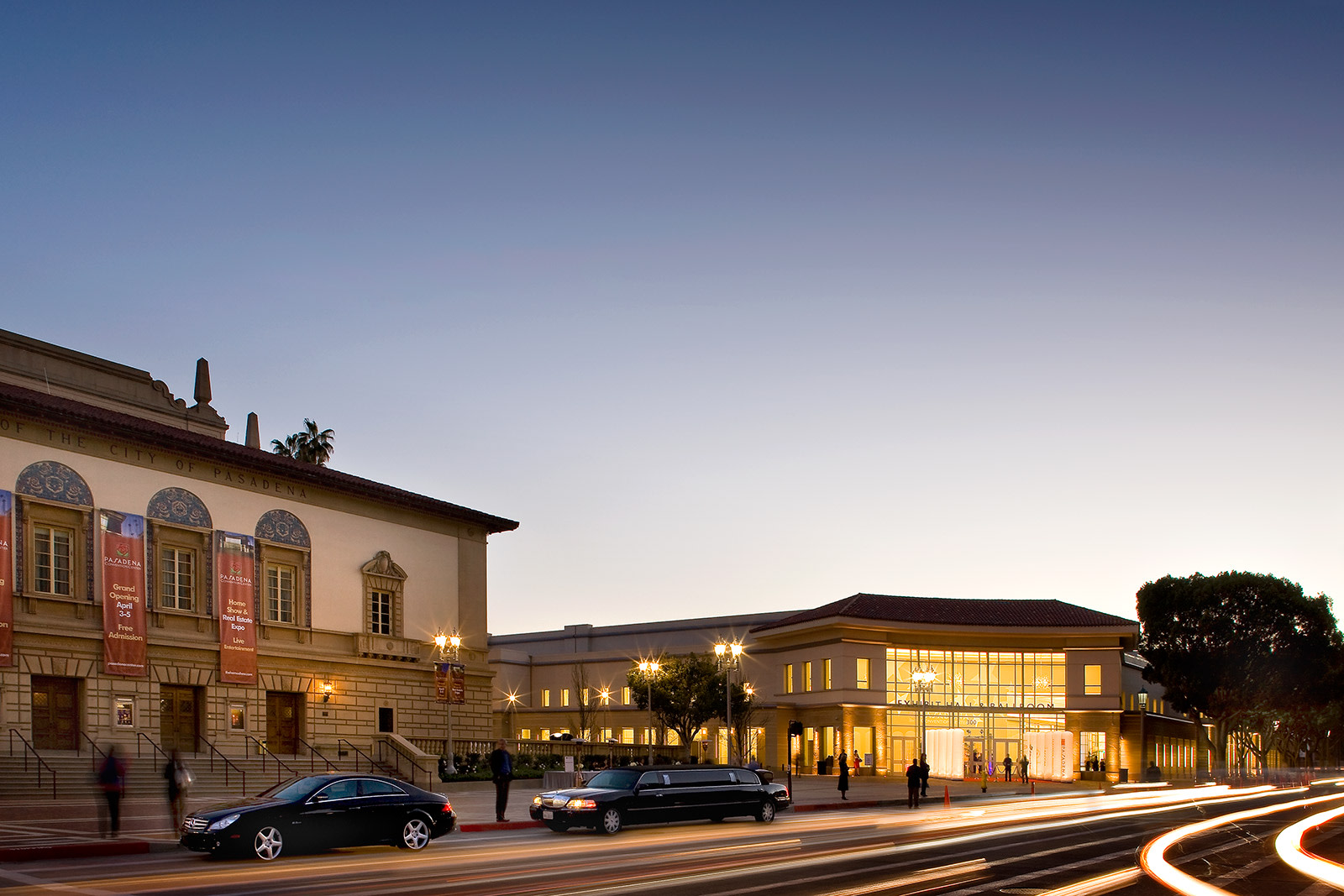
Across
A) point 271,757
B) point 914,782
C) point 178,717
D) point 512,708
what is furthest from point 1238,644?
point 178,717

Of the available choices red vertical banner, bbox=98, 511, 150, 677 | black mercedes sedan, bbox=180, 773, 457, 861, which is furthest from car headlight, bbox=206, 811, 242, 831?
red vertical banner, bbox=98, 511, 150, 677

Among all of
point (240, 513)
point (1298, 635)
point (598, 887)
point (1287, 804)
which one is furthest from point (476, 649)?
point (1298, 635)

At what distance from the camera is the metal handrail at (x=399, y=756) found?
154ft

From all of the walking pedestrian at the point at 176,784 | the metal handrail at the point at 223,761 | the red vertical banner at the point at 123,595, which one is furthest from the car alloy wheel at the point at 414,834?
the red vertical banner at the point at 123,595

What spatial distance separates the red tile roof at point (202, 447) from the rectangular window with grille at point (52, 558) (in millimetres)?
3398

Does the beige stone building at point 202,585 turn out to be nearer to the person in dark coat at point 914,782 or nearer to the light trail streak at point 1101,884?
the person in dark coat at point 914,782

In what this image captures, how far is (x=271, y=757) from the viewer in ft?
150

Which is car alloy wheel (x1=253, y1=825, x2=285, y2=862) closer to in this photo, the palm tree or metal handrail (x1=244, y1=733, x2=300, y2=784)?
metal handrail (x1=244, y1=733, x2=300, y2=784)

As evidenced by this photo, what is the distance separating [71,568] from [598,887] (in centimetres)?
3111

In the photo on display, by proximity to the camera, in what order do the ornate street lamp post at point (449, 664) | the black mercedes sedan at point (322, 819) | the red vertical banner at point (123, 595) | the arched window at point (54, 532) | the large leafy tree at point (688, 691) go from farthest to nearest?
→ 1. the large leafy tree at point (688, 691)
2. the ornate street lamp post at point (449, 664)
3. the red vertical banner at point (123, 595)
4. the arched window at point (54, 532)
5. the black mercedes sedan at point (322, 819)

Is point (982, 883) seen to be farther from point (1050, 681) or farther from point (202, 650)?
point (1050, 681)

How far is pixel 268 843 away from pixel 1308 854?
53.1 ft

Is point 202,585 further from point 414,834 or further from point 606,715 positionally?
point 606,715

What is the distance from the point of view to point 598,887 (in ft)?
53.8
